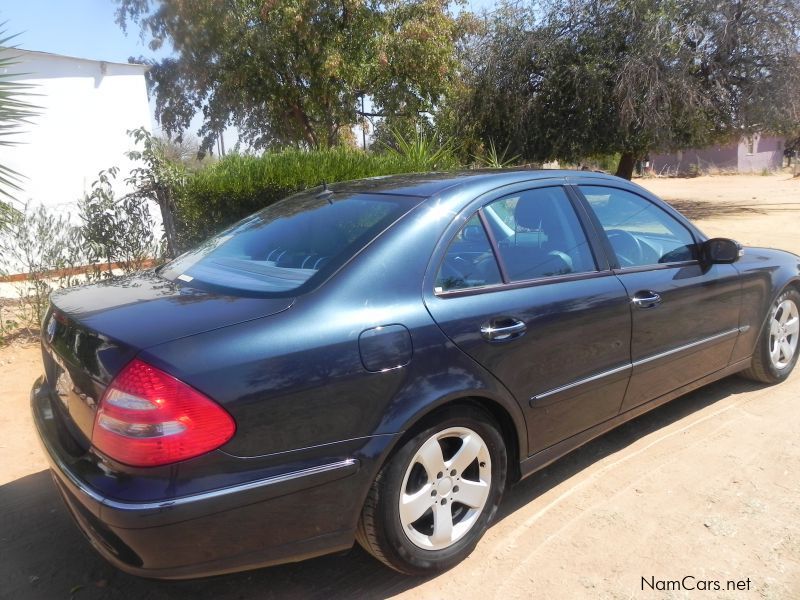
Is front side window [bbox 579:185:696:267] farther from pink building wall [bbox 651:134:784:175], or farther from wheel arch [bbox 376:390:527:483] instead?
pink building wall [bbox 651:134:784:175]

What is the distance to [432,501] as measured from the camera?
264 cm

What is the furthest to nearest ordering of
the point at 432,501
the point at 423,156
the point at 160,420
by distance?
the point at 423,156, the point at 432,501, the point at 160,420

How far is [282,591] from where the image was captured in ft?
8.81

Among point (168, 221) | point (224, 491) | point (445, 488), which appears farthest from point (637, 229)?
point (168, 221)

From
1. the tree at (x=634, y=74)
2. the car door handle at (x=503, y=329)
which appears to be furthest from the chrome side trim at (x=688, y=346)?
the tree at (x=634, y=74)

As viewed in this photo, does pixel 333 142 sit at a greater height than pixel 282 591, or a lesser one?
greater

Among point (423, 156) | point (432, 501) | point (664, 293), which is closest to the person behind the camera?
point (432, 501)

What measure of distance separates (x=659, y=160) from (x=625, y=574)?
47.9m

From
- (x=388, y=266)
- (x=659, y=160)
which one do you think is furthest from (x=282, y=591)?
(x=659, y=160)

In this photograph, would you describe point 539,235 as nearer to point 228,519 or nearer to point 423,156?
point 228,519

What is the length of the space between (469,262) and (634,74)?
13.6 metres

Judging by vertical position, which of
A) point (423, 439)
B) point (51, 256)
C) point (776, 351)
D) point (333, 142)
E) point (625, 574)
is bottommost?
point (625, 574)

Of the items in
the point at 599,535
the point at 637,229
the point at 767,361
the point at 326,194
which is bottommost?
the point at 599,535

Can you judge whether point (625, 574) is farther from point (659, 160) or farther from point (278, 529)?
point (659, 160)
